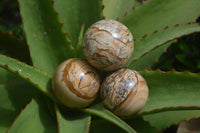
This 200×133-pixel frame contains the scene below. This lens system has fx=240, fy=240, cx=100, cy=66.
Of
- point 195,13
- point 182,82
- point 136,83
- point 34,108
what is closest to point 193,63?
point 195,13

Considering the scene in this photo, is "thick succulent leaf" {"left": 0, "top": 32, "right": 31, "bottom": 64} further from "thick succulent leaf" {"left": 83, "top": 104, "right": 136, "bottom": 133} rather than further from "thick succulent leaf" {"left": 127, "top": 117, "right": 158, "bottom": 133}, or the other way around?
"thick succulent leaf" {"left": 127, "top": 117, "right": 158, "bottom": 133}

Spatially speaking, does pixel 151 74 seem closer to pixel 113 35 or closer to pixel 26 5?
pixel 113 35

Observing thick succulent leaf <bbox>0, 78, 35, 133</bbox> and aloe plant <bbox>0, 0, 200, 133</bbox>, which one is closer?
aloe plant <bbox>0, 0, 200, 133</bbox>

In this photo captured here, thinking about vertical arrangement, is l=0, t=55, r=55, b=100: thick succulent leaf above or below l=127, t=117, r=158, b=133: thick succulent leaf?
Answer: above

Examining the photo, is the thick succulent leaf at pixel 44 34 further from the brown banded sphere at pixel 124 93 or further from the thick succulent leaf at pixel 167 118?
the thick succulent leaf at pixel 167 118

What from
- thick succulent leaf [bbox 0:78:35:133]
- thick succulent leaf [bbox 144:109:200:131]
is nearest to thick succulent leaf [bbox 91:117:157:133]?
thick succulent leaf [bbox 144:109:200:131]

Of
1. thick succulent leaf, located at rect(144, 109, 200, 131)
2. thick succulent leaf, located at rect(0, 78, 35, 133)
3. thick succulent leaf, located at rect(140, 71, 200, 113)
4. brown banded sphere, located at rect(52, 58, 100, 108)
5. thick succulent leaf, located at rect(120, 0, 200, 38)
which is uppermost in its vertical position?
thick succulent leaf, located at rect(120, 0, 200, 38)

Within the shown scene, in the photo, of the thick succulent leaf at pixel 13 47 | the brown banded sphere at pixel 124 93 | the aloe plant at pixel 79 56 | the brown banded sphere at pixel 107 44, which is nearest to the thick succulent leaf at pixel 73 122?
the aloe plant at pixel 79 56
